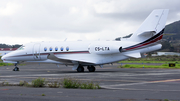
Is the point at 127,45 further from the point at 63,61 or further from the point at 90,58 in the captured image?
the point at 63,61

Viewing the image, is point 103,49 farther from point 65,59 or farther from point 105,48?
point 65,59

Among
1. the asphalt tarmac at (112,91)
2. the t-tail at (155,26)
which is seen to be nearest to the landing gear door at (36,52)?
the asphalt tarmac at (112,91)

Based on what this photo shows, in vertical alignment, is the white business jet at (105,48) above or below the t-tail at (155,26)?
below

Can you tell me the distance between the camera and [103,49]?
26484mm

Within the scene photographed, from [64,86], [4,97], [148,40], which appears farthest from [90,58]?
[4,97]

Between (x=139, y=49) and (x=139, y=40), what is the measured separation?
101 centimetres

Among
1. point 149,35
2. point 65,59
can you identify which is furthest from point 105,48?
point 149,35

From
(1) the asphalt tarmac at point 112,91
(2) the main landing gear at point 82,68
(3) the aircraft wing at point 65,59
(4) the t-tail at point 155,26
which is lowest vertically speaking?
(1) the asphalt tarmac at point 112,91

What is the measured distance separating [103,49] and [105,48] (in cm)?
28

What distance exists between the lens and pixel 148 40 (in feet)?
84.6

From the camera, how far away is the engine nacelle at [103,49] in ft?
84.8

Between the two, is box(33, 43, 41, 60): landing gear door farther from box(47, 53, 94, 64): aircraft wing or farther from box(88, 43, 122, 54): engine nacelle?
box(88, 43, 122, 54): engine nacelle

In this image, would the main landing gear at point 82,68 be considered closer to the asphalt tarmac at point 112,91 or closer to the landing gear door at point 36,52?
the landing gear door at point 36,52

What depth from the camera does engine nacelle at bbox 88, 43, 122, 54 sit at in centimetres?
2585
